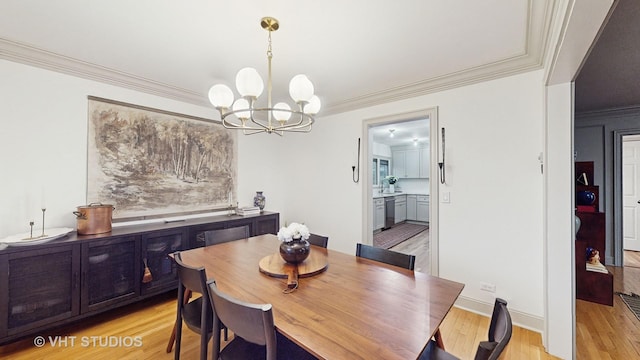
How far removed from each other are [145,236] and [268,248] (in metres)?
1.30

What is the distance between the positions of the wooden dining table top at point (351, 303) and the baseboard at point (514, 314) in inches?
58.6

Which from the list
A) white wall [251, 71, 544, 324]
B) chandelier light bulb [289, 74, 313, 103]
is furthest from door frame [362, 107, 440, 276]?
chandelier light bulb [289, 74, 313, 103]

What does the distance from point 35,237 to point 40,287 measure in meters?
0.38

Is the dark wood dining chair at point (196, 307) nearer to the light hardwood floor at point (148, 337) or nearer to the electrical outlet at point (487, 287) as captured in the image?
the light hardwood floor at point (148, 337)

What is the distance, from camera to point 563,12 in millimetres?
1194

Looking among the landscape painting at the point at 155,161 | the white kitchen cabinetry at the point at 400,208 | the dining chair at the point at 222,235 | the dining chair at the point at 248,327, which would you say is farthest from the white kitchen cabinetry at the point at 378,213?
the dining chair at the point at 248,327

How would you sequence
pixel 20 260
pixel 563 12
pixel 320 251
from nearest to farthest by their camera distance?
1. pixel 563 12
2. pixel 20 260
3. pixel 320 251

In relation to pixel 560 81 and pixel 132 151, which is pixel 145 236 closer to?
pixel 132 151

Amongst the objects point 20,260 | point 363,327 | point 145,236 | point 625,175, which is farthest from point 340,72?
point 625,175

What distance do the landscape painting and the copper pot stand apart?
29 cm

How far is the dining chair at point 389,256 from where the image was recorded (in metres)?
1.59

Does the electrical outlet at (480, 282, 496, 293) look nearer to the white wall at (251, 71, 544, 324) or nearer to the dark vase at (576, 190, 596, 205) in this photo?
the white wall at (251, 71, 544, 324)

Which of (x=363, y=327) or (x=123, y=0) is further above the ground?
(x=123, y=0)

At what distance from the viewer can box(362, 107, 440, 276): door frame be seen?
265 centimetres
